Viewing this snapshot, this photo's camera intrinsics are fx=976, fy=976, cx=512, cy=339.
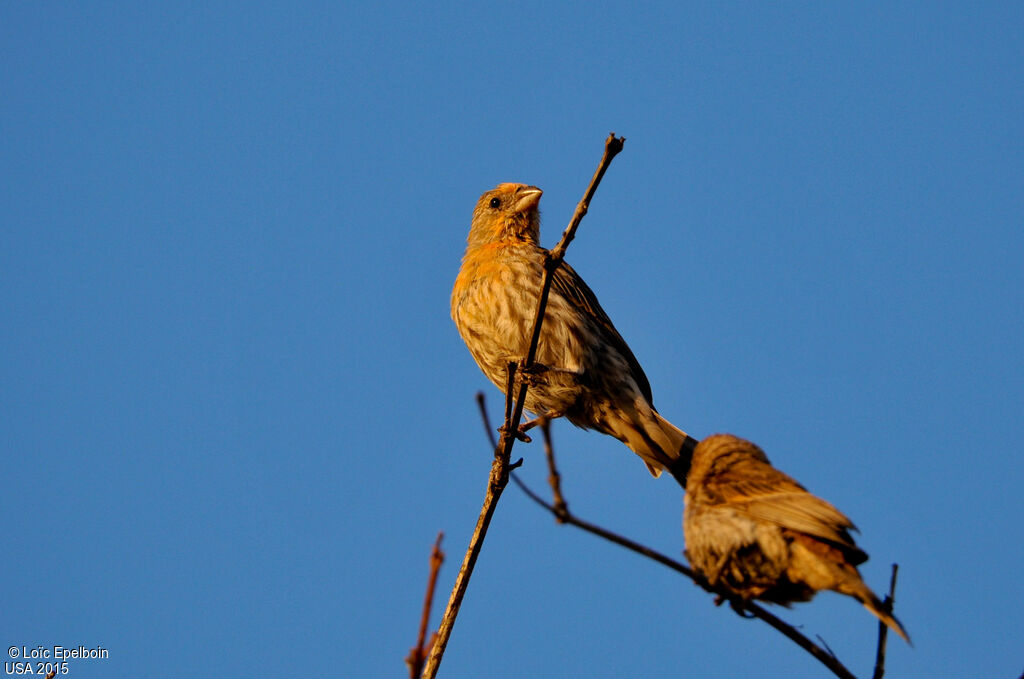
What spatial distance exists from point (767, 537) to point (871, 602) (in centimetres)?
72

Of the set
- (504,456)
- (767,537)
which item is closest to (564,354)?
(504,456)

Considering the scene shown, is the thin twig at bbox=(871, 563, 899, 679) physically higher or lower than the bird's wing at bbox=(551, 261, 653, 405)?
lower

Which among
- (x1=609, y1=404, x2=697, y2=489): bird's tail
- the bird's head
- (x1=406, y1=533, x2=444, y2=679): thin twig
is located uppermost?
the bird's head

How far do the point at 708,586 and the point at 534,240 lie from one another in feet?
17.2

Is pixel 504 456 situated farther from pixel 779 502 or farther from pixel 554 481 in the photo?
pixel 554 481

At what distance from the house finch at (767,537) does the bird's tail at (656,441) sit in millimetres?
1694

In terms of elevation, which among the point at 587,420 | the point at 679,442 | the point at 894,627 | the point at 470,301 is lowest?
the point at 894,627

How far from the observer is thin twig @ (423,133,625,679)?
4.07 metres

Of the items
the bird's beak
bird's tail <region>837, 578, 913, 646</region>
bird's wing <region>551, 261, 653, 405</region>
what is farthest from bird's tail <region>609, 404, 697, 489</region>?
bird's tail <region>837, 578, 913, 646</region>

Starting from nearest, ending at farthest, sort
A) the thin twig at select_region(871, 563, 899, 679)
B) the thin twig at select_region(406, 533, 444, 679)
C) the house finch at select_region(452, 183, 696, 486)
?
the thin twig at select_region(406, 533, 444, 679) → the thin twig at select_region(871, 563, 899, 679) → the house finch at select_region(452, 183, 696, 486)

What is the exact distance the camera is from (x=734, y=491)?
5.39m

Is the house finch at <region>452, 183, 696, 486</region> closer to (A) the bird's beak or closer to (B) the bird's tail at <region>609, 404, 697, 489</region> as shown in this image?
(B) the bird's tail at <region>609, 404, 697, 489</region>

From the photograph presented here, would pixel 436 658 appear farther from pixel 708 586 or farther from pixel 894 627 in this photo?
pixel 894 627

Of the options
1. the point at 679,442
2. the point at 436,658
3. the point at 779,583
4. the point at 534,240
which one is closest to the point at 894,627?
the point at 779,583
